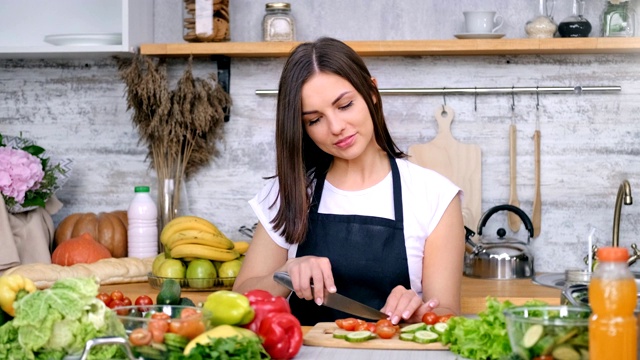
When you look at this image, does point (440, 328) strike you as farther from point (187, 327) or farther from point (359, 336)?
point (187, 327)

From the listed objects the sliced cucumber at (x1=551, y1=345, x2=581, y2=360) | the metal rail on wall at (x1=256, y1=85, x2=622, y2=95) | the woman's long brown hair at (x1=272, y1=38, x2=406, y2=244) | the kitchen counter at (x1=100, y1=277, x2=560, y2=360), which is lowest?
the kitchen counter at (x1=100, y1=277, x2=560, y2=360)

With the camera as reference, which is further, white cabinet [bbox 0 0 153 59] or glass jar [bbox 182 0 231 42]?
white cabinet [bbox 0 0 153 59]

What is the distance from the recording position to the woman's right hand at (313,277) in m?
1.96

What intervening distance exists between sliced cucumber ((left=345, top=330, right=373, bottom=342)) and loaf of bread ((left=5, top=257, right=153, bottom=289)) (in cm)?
130

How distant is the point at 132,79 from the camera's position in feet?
11.0

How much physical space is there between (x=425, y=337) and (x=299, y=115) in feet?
2.37

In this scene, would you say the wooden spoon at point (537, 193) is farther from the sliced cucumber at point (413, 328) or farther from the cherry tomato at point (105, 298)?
the cherry tomato at point (105, 298)

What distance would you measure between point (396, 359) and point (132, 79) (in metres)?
1.99

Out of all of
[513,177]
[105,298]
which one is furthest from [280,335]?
A: [513,177]

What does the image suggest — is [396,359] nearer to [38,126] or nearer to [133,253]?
[133,253]

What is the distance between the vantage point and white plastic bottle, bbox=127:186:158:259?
10.9ft

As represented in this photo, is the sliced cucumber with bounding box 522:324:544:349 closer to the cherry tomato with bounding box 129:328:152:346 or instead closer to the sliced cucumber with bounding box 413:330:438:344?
the sliced cucumber with bounding box 413:330:438:344

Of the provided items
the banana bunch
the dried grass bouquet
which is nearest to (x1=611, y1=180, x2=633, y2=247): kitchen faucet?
the banana bunch

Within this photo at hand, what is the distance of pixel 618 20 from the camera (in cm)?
328
